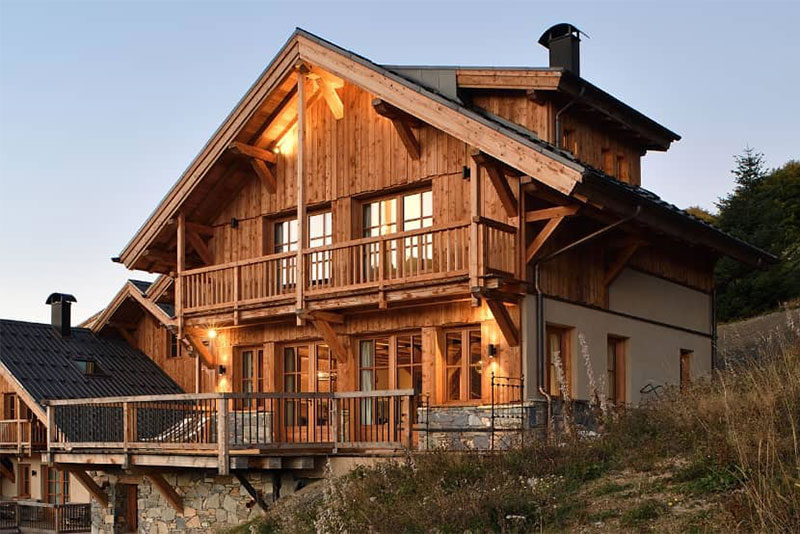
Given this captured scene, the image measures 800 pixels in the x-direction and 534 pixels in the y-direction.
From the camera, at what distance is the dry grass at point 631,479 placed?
31.2ft

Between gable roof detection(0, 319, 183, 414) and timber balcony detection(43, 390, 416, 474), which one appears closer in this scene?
timber balcony detection(43, 390, 416, 474)

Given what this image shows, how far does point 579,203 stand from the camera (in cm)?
1605

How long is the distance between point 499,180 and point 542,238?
118cm

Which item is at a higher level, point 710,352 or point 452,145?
point 452,145

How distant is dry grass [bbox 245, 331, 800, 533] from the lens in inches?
374

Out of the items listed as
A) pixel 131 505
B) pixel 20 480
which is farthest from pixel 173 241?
pixel 20 480

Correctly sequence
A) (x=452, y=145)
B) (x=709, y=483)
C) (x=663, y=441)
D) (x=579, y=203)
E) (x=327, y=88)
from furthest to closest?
1. (x=327, y=88)
2. (x=452, y=145)
3. (x=579, y=203)
4. (x=663, y=441)
5. (x=709, y=483)

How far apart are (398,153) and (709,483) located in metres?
9.94

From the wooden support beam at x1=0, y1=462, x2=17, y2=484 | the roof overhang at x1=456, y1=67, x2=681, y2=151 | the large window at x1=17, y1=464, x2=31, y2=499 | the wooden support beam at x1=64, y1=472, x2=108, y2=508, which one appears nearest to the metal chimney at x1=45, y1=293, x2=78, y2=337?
the large window at x1=17, y1=464, x2=31, y2=499

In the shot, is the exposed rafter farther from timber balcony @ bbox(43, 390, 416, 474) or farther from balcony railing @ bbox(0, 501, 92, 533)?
balcony railing @ bbox(0, 501, 92, 533)

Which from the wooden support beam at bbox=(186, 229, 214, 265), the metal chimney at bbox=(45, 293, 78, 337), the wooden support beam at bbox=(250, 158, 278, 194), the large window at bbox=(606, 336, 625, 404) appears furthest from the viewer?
the metal chimney at bbox=(45, 293, 78, 337)

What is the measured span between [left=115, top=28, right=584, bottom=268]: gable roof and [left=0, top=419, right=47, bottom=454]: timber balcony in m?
10.1

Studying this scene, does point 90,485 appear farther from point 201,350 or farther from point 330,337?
point 330,337

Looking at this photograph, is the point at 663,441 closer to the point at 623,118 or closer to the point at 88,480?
the point at 623,118
